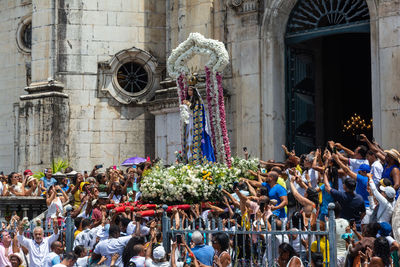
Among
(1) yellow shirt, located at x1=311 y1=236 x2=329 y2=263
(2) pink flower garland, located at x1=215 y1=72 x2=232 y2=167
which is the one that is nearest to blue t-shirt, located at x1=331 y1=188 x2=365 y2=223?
(1) yellow shirt, located at x1=311 y1=236 x2=329 y2=263

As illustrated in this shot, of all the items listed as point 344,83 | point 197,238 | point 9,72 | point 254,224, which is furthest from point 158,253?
point 9,72

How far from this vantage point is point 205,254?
11.7 meters

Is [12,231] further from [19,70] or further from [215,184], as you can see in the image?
[19,70]

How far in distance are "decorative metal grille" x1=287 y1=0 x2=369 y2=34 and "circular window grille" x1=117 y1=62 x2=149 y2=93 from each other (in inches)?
200

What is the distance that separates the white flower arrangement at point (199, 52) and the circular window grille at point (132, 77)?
602cm

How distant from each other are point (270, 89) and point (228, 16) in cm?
243

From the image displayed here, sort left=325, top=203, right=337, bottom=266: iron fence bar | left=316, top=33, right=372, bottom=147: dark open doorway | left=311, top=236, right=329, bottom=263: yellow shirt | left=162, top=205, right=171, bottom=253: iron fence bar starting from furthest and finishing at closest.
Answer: left=316, top=33, right=372, bottom=147: dark open doorway < left=162, top=205, right=171, bottom=253: iron fence bar < left=311, top=236, right=329, bottom=263: yellow shirt < left=325, top=203, right=337, bottom=266: iron fence bar

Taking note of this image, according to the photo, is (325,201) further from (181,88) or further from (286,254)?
(181,88)

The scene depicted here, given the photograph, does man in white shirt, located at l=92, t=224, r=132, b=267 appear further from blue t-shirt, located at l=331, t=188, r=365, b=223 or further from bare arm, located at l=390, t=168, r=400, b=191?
bare arm, located at l=390, t=168, r=400, b=191

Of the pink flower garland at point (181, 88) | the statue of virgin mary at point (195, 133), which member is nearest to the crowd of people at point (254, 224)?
the statue of virgin mary at point (195, 133)

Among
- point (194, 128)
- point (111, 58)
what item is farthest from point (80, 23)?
point (194, 128)

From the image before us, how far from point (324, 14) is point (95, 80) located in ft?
23.9

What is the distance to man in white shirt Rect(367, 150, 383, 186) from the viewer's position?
48.6 ft

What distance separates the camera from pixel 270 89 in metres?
22.4
